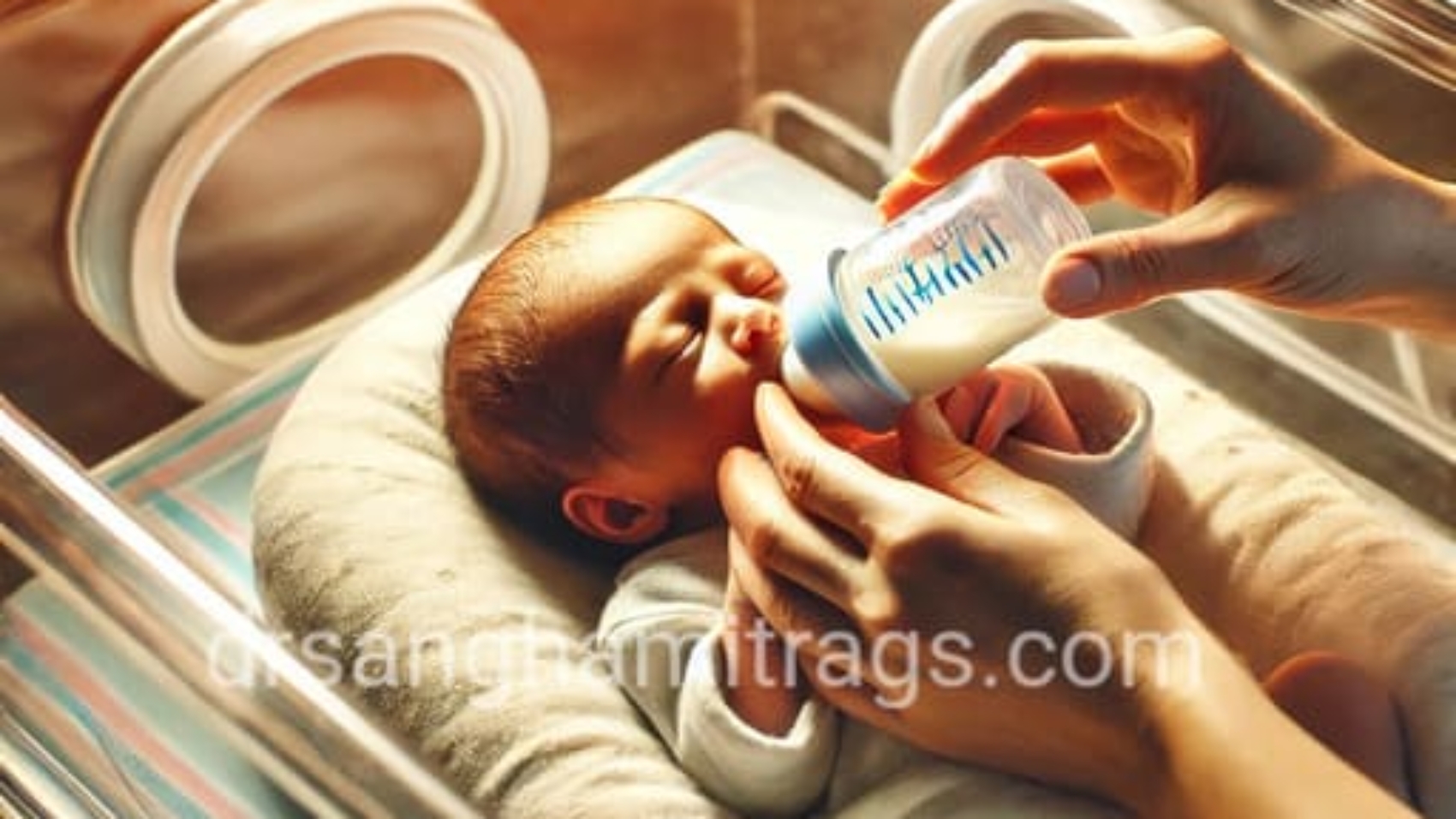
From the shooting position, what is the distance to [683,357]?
3.72ft

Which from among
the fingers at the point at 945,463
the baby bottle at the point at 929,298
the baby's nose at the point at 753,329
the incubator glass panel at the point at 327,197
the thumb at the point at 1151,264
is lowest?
the incubator glass panel at the point at 327,197

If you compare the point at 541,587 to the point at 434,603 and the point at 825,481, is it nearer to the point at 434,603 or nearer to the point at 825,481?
the point at 434,603

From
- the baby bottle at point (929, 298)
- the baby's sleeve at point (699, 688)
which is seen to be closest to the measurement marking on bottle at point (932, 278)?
the baby bottle at point (929, 298)

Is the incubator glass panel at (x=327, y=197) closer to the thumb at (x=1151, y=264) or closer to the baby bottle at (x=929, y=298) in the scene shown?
the baby bottle at (x=929, y=298)

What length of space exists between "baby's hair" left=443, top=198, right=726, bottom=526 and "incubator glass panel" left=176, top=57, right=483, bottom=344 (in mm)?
350

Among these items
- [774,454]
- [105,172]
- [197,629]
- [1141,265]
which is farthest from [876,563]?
[105,172]

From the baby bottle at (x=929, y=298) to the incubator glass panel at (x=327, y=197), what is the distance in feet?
1.95

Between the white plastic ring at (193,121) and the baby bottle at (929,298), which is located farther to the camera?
the white plastic ring at (193,121)

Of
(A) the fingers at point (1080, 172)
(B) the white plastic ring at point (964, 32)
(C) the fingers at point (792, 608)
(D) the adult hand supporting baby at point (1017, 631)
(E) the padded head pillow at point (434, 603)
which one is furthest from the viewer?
(B) the white plastic ring at point (964, 32)

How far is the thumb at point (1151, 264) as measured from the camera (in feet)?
3.08

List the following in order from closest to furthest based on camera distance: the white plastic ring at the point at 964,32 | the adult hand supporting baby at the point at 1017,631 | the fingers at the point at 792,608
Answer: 1. the adult hand supporting baby at the point at 1017,631
2. the fingers at the point at 792,608
3. the white plastic ring at the point at 964,32

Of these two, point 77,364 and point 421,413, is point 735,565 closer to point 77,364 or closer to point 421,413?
Result: point 421,413

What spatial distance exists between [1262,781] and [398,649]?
51 cm

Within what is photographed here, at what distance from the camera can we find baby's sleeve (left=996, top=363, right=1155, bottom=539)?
108cm
